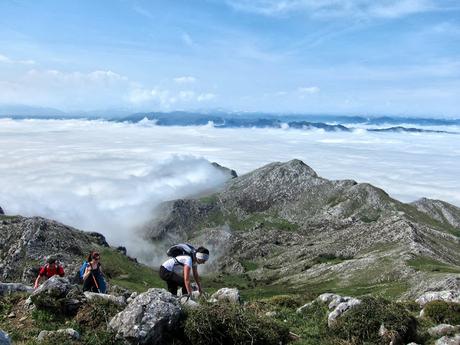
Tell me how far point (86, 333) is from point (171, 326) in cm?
329

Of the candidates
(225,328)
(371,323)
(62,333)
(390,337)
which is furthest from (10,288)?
(390,337)

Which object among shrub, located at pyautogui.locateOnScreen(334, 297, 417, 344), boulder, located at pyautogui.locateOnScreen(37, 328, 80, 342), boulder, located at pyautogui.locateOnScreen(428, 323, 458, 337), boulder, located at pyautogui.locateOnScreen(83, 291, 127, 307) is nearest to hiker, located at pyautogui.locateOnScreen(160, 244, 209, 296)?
boulder, located at pyautogui.locateOnScreen(83, 291, 127, 307)

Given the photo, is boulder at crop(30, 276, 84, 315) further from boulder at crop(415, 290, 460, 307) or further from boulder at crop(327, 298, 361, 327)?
boulder at crop(415, 290, 460, 307)

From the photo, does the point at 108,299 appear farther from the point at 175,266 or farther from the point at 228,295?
the point at 228,295

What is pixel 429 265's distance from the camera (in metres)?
159

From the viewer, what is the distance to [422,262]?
165625 millimetres

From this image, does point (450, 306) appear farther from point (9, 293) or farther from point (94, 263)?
point (9, 293)

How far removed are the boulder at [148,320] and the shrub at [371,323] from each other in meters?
7.39

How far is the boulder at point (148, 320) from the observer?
1817 cm

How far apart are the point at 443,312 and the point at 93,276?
21180 millimetres

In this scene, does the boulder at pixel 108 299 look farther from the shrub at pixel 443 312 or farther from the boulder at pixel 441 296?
the boulder at pixel 441 296

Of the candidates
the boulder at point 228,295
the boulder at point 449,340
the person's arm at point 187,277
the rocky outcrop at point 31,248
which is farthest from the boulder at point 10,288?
the rocky outcrop at point 31,248

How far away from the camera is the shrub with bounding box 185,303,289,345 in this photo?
61.6ft

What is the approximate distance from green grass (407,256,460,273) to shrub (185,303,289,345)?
13537 cm
